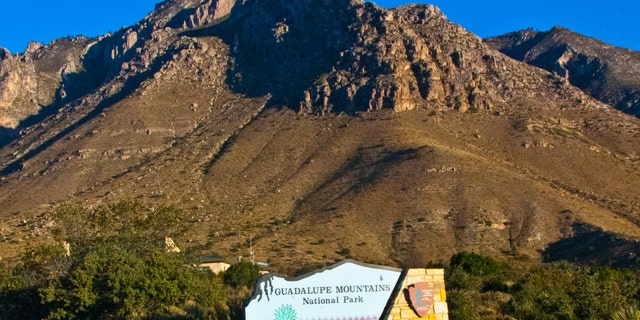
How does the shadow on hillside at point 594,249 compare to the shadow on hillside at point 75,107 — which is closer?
the shadow on hillside at point 594,249

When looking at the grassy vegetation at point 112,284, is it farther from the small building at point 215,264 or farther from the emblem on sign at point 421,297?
the small building at point 215,264

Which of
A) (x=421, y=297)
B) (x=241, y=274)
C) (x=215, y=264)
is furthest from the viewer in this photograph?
(x=215, y=264)

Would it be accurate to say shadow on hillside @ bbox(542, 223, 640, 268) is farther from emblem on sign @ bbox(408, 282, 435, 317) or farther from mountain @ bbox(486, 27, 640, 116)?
mountain @ bbox(486, 27, 640, 116)

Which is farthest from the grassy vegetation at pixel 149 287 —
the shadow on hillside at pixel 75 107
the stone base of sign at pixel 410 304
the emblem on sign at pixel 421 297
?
the shadow on hillside at pixel 75 107

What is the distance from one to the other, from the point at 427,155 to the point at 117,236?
53.1 metres

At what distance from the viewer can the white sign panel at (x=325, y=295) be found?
19.5m

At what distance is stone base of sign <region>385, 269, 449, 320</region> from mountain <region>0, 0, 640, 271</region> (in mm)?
41603

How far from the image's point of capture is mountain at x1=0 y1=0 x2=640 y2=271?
73375 mm

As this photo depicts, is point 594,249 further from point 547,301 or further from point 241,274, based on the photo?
point 547,301

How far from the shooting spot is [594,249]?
219ft

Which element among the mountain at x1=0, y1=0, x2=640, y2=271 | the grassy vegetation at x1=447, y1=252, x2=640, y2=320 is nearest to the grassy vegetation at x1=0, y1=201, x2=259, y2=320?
the grassy vegetation at x1=447, y1=252, x2=640, y2=320

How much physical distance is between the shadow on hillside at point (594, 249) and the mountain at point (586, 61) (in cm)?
6296

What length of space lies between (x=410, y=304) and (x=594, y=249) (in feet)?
167

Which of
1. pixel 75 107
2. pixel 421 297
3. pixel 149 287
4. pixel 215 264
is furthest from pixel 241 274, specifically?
pixel 75 107
